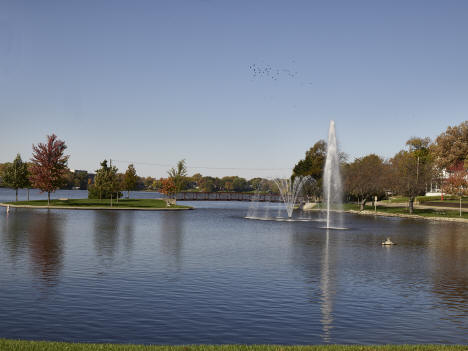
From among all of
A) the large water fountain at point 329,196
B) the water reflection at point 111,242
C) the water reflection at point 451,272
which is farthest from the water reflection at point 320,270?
the large water fountain at point 329,196

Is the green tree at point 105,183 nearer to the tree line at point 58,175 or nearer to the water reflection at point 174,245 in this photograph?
the tree line at point 58,175

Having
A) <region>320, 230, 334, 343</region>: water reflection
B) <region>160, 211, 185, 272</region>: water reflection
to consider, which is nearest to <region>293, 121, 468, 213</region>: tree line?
<region>160, 211, 185, 272</region>: water reflection

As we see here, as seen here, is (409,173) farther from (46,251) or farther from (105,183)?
(46,251)

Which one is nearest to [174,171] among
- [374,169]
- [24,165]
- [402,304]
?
[24,165]

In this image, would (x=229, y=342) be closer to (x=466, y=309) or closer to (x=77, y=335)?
(x=77, y=335)

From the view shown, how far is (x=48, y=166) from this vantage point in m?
82.7

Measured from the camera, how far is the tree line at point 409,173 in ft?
267

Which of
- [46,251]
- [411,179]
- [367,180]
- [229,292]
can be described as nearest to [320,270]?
[229,292]

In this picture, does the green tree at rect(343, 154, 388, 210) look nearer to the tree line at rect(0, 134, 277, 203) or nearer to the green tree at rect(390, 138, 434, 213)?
the green tree at rect(390, 138, 434, 213)

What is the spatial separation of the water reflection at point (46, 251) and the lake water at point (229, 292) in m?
0.09

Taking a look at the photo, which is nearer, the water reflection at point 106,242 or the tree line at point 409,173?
the water reflection at point 106,242

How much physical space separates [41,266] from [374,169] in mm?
79305

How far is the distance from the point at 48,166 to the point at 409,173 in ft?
204

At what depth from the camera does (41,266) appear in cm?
2277
